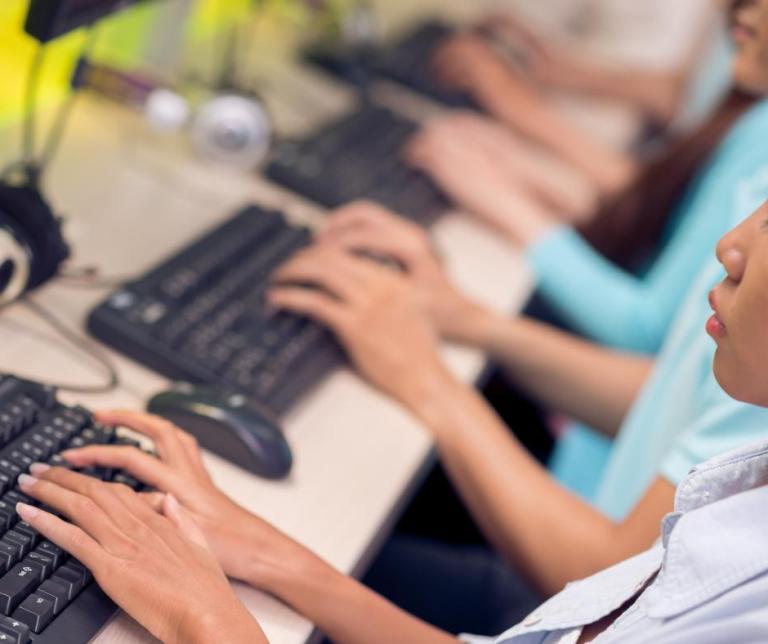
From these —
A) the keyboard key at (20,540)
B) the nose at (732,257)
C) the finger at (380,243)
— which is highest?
the nose at (732,257)

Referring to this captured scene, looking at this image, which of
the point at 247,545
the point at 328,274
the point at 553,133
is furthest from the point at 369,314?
the point at 553,133

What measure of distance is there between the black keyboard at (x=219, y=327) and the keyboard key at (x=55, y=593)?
297 millimetres

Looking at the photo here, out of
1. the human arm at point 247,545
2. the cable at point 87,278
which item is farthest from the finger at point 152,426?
the cable at point 87,278

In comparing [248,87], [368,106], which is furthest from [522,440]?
[248,87]

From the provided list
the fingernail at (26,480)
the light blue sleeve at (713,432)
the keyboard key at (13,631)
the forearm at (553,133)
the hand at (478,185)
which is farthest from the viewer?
the forearm at (553,133)

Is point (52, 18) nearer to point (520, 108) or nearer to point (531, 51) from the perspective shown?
point (520, 108)

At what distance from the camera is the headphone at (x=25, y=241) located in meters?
0.92

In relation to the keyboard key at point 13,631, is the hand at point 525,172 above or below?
below

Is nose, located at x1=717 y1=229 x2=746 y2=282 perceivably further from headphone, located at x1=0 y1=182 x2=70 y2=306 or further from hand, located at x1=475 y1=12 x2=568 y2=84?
hand, located at x1=475 y1=12 x2=568 y2=84

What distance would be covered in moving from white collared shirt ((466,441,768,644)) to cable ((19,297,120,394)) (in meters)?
0.38

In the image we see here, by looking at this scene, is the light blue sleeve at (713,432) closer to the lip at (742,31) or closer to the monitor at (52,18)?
the lip at (742,31)

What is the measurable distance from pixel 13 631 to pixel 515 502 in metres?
0.52

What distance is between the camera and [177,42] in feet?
4.94

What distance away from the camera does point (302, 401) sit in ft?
3.40
